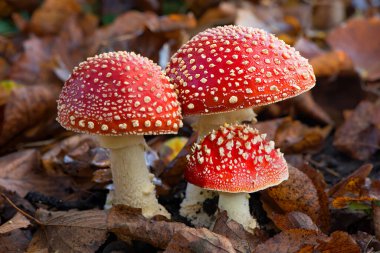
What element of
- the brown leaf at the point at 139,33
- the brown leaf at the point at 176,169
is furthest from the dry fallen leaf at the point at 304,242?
the brown leaf at the point at 139,33

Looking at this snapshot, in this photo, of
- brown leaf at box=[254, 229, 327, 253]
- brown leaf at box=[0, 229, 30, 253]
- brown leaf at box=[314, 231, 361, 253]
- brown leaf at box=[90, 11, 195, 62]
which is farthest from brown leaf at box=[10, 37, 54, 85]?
brown leaf at box=[314, 231, 361, 253]

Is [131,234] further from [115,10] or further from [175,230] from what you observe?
[115,10]

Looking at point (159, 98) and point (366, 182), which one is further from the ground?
point (159, 98)

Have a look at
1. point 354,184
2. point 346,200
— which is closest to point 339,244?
point 346,200

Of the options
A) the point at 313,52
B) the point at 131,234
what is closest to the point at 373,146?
the point at 313,52

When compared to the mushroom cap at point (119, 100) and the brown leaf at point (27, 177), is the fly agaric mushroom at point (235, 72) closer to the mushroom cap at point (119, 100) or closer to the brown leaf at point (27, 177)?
the mushroom cap at point (119, 100)

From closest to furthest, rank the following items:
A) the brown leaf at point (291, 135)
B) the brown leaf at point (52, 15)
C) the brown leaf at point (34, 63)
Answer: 1. the brown leaf at point (291, 135)
2. the brown leaf at point (34, 63)
3. the brown leaf at point (52, 15)
